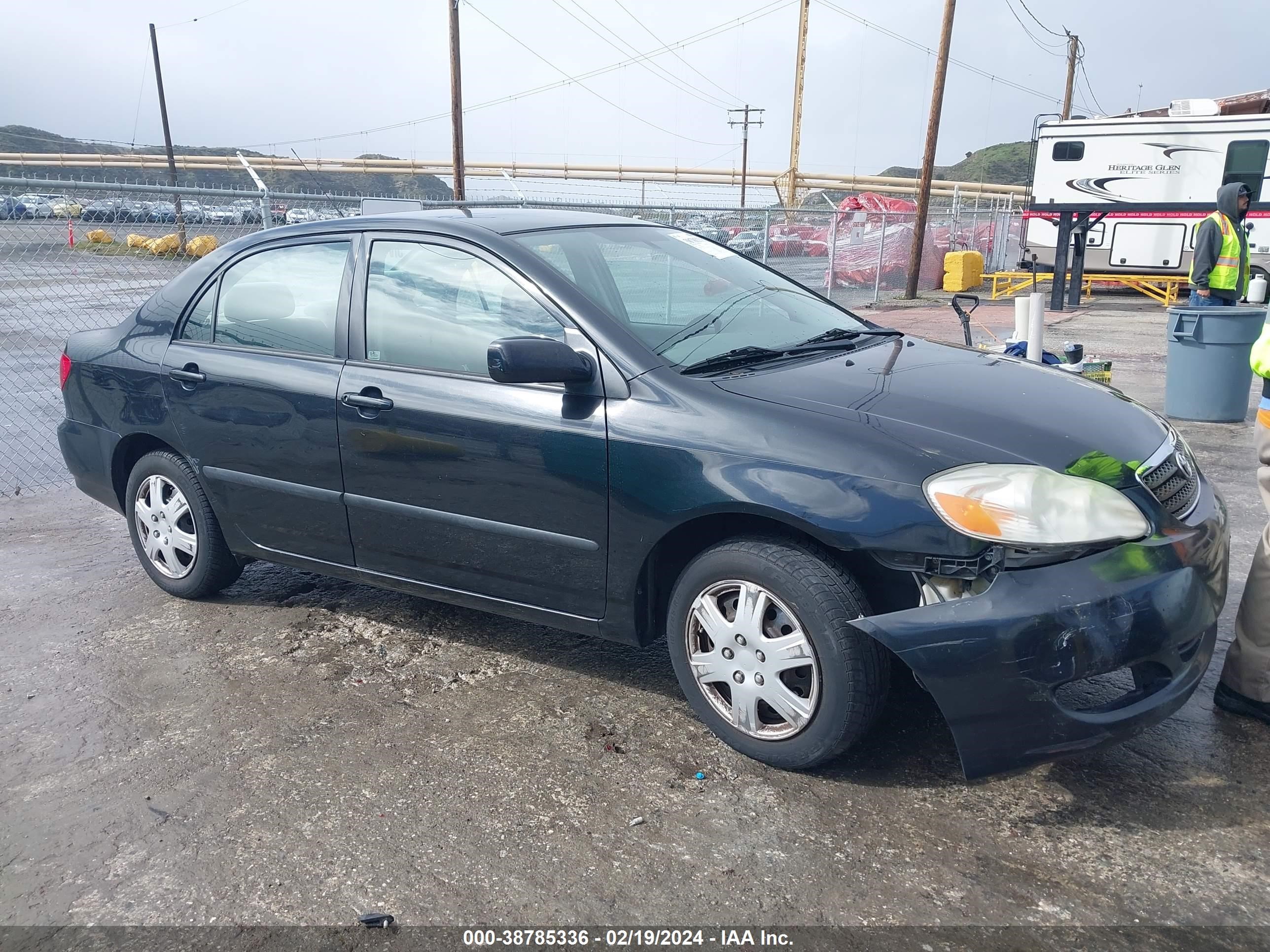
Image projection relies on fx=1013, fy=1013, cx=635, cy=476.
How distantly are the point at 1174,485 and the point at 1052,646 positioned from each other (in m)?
0.80

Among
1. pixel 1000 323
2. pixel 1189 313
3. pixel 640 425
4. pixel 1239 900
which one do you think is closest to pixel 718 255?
pixel 640 425

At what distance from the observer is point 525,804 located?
2.98 m

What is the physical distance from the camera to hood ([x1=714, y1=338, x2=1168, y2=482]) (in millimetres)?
2854

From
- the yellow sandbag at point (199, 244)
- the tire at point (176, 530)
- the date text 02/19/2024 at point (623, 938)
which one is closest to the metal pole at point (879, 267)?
the yellow sandbag at point (199, 244)

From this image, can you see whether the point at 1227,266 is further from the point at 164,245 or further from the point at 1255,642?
the point at 164,245

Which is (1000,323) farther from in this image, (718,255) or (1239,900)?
(1239,900)

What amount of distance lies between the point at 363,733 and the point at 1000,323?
14347 mm

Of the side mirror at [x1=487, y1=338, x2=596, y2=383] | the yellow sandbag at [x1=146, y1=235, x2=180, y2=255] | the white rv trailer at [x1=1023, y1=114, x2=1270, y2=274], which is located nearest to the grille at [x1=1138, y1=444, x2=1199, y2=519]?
the side mirror at [x1=487, y1=338, x2=596, y2=383]

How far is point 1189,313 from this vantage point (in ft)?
24.9

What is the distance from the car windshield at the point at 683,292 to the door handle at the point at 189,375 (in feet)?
5.18

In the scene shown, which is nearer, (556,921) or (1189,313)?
(556,921)

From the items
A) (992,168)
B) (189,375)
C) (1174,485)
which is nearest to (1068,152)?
(1174,485)

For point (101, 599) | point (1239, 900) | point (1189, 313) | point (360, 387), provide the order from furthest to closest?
point (1189, 313), point (101, 599), point (360, 387), point (1239, 900)

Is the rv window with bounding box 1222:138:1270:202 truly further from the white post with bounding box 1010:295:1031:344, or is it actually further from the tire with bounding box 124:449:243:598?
the tire with bounding box 124:449:243:598
